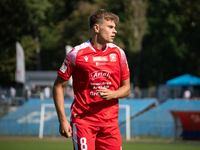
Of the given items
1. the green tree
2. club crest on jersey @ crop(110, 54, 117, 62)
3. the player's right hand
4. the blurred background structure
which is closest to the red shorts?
the player's right hand

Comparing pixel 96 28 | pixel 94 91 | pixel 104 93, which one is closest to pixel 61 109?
pixel 94 91

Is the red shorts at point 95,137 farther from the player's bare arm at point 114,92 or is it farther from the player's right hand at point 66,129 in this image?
the player's bare arm at point 114,92

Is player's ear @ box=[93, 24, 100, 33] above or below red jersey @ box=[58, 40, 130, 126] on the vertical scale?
above

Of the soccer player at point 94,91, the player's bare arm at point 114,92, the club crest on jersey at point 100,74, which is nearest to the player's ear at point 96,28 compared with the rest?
the soccer player at point 94,91

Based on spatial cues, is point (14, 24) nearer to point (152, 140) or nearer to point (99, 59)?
point (152, 140)

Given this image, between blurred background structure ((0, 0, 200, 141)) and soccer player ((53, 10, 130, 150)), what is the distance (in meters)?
27.9

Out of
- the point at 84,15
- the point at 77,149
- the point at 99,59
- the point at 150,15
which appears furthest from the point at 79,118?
the point at 150,15

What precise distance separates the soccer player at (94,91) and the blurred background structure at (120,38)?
27945 mm

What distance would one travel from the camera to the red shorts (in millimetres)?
4645

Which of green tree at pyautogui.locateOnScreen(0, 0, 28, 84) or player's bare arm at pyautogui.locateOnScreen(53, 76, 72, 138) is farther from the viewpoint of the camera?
green tree at pyautogui.locateOnScreen(0, 0, 28, 84)

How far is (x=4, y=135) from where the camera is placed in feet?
69.5

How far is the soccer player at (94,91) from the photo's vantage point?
184 inches

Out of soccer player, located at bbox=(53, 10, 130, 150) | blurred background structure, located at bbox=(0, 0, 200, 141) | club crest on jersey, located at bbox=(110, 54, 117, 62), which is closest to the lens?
soccer player, located at bbox=(53, 10, 130, 150)

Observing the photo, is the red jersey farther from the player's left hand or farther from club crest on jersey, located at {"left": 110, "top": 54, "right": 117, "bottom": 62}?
the player's left hand
